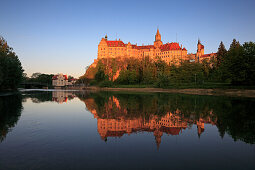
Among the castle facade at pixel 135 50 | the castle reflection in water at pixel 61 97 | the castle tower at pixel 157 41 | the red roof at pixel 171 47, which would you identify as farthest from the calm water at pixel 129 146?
the castle tower at pixel 157 41

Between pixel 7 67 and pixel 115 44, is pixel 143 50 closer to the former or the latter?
pixel 115 44

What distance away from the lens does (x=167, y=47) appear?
121062 mm

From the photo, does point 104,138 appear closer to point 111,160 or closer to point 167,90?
point 111,160

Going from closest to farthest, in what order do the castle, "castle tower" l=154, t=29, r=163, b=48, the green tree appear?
the green tree, the castle, "castle tower" l=154, t=29, r=163, b=48

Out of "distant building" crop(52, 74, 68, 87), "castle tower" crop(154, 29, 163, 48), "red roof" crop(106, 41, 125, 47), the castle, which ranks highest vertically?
"castle tower" crop(154, 29, 163, 48)

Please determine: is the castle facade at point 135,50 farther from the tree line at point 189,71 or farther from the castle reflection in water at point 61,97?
the castle reflection in water at point 61,97

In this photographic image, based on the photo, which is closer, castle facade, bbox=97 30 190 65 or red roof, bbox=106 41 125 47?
castle facade, bbox=97 30 190 65

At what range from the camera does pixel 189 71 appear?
2704 inches

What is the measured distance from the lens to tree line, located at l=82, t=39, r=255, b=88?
4288cm

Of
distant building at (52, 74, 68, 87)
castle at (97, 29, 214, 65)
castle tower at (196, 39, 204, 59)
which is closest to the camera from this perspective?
castle at (97, 29, 214, 65)

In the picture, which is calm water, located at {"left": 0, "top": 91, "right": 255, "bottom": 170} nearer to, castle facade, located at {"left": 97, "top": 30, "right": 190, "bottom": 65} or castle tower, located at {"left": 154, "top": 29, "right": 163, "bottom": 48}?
castle facade, located at {"left": 97, "top": 30, "right": 190, "bottom": 65}

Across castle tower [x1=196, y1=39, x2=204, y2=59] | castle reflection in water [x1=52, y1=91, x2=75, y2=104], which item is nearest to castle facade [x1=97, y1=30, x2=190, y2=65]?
castle tower [x1=196, y1=39, x2=204, y2=59]

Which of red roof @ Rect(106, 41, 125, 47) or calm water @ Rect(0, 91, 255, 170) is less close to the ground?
red roof @ Rect(106, 41, 125, 47)

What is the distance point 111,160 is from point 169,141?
3.66 metres
